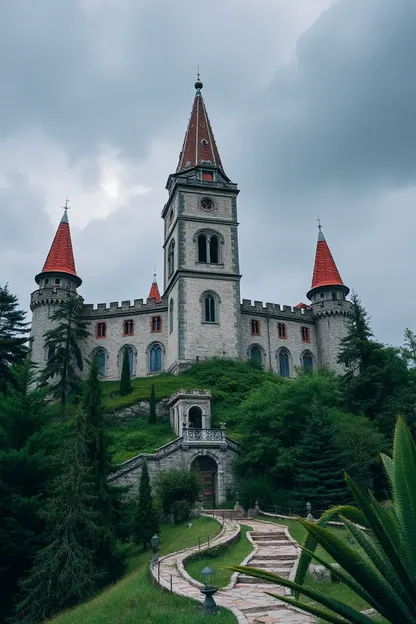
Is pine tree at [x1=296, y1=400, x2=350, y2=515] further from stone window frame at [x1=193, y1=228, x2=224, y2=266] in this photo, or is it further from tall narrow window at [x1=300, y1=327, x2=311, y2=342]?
tall narrow window at [x1=300, y1=327, x2=311, y2=342]

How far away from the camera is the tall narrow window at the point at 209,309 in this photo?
172ft

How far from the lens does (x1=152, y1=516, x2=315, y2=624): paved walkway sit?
42.6 feet

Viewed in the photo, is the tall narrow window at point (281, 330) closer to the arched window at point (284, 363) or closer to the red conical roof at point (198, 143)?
the arched window at point (284, 363)

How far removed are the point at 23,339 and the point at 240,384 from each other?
59.6 ft

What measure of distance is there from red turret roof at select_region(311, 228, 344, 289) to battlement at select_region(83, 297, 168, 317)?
16.0m

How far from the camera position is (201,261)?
179ft

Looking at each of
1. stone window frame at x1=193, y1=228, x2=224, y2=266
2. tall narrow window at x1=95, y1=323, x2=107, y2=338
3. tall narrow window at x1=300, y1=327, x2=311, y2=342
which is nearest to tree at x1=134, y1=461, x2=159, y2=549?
stone window frame at x1=193, y1=228, x2=224, y2=266

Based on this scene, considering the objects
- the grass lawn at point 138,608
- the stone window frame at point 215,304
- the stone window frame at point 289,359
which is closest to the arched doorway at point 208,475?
the grass lawn at point 138,608

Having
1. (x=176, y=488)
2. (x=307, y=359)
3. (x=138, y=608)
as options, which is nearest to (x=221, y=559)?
(x=138, y=608)

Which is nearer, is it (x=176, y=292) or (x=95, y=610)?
(x=95, y=610)

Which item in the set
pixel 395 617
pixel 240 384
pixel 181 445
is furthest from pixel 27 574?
pixel 240 384

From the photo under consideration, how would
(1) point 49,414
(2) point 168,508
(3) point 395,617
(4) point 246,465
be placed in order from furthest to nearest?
(4) point 246,465
(2) point 168,508
(1) point 49,414
(3) point 395,617

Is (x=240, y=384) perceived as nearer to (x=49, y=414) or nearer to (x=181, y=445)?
(x=181, y=445)

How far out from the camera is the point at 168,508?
28438mm
